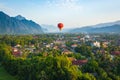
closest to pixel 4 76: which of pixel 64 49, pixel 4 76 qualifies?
pixel 4 76

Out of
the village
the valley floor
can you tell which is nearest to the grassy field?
the valley floor

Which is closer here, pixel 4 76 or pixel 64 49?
pixel 4 76

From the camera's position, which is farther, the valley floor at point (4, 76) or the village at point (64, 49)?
the village at point (64, 49)

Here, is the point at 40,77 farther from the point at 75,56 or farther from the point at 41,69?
the point at 75,56

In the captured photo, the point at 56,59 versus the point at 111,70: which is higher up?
the point at 56,59

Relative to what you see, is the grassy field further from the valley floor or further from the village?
the village

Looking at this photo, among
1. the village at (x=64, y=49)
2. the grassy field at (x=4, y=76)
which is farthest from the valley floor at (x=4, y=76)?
the village at (x=64, y=49)

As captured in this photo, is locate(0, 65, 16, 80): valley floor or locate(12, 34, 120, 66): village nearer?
locate(0, 65, 16, 80): valley floor

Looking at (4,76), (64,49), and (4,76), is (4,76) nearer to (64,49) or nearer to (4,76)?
(4,76)

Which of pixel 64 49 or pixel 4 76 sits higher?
pixel 4 76

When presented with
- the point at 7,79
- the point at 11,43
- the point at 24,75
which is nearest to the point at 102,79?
the point at 24,75

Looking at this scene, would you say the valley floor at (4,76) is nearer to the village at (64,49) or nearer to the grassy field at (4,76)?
the grassy field at (4,76)
